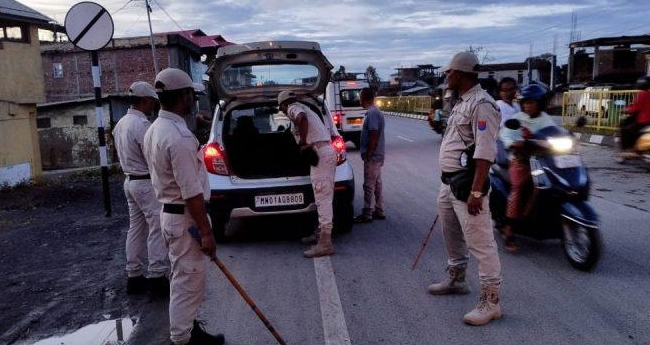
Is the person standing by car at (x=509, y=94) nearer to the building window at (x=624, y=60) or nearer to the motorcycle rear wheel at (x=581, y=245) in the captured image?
the motorcycle rear wheel at (x=581, y=245)

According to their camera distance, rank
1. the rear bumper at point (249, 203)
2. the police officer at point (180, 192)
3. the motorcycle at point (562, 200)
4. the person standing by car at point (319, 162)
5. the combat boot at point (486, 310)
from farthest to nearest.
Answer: the rear bumper at point (249, 203) → the person standing by car at point (319, 162) → the motorcycle at point (562, 200) → the combat boot at point (486, 310) → the police officer at point (180, 192)

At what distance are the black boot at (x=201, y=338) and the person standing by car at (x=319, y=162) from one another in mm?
2117

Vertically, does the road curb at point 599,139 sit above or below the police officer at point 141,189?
below

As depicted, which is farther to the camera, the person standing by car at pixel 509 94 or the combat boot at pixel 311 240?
the person standing by car at pixel 509 94

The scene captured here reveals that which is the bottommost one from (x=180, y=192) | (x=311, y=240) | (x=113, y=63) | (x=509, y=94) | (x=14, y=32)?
(x=311, y=240)

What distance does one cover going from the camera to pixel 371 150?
286 inches

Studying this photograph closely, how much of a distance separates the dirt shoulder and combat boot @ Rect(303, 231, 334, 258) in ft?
5.91

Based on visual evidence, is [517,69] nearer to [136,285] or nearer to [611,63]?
[611,63]

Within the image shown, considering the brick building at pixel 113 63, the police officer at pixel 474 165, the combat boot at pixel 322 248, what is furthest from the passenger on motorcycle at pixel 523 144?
the brick building at pixel 113 63

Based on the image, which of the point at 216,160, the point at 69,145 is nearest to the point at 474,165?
the point at 216,160

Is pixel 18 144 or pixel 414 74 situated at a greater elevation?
pixel 414 74

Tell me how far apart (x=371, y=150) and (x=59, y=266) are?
393 centimetres

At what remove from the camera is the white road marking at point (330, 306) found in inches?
151

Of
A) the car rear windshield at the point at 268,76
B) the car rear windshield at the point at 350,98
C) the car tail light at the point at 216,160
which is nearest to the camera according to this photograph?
the car tail light at the point at 216,160
